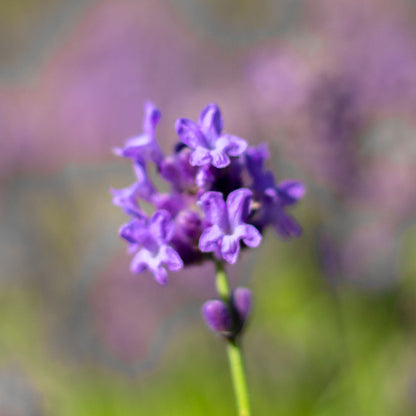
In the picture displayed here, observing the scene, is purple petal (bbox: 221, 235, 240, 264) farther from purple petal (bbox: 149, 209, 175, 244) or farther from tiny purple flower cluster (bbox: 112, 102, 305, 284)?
purple petal (bbox: 149, 209, 175, 244)

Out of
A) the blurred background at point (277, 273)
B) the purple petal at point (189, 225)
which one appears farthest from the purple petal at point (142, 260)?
the blurred background at point (277, 273)

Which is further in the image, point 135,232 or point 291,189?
point 291,189

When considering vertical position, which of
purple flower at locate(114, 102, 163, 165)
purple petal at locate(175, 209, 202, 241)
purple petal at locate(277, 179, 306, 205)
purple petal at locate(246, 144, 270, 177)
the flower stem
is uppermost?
purple flower at locate(114, 102, 163, 165)

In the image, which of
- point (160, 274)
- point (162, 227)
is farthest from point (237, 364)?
point (162, 227)

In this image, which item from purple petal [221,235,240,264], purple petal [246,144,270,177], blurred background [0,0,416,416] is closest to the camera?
purple petal [221,235,240,264]

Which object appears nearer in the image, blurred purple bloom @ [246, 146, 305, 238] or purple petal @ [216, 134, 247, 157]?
purple petal @ [216, 134, 247, 157]

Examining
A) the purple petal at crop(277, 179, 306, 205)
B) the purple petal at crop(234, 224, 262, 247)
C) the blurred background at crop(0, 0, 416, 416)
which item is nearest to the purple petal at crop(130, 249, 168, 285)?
the purple petal at crop(234, 224, 262, 247)

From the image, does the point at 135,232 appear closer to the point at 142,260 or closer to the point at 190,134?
the point at 142,260

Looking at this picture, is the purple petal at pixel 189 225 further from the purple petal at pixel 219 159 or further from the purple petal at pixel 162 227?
the purple petal at pixel 219 159
